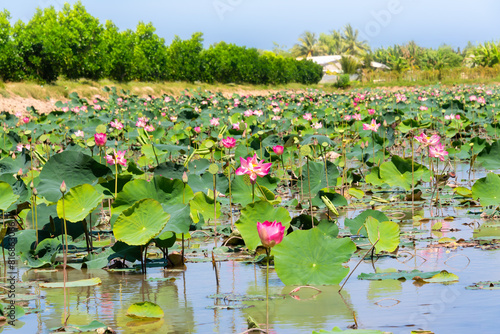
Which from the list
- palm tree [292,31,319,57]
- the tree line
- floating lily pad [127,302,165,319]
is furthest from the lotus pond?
palm tree [292,31,319,57]

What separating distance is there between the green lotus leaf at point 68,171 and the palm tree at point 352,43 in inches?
2956

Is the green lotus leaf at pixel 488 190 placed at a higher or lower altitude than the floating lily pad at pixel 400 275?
higher

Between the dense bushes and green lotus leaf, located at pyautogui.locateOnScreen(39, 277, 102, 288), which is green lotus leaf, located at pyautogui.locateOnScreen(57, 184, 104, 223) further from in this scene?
the dense bushes

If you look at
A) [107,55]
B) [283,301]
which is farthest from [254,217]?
[107,55]

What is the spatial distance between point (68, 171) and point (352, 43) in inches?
3005

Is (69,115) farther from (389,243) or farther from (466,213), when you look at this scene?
(389,243)

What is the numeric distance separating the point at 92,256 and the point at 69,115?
855 cm

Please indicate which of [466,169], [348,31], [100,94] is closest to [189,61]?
[100,94]

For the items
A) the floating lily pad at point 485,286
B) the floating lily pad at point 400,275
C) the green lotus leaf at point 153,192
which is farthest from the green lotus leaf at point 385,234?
the green lotus leaf at point 153,192

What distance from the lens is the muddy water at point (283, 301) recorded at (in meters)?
1.86

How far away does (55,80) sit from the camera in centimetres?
1844

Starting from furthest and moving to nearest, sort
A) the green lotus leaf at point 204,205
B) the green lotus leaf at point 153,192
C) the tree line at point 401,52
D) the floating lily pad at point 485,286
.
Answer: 1. the tree line at point 401,52
2. the green lotus leaf at point 204,205
3. the green lotus leaf at point 153,192
4. the floating lily pad at point 485,286

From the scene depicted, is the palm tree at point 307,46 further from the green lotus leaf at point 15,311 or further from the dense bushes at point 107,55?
the green lotus leaf at point 15,311

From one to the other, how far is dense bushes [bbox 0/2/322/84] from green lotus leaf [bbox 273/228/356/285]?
16193 mm
